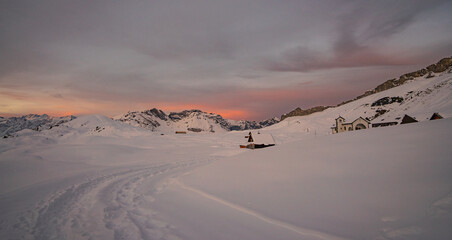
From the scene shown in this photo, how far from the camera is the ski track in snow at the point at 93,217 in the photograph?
7.18 metres

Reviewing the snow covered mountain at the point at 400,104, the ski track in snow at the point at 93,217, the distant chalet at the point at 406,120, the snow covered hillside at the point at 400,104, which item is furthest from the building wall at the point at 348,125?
the ski track in snow at the point at 93,217

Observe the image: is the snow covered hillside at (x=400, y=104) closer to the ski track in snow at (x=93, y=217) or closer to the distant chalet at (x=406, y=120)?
the distant chalet at (x=406, y=120)

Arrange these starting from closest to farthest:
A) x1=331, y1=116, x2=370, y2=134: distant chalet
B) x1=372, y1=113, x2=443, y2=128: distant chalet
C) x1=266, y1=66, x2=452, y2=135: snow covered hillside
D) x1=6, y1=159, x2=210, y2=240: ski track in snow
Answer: x1=6, y1=159, x2=210, y2=240: ski track in snow < x1=372, y1=113, x2=443, y2=128: distant chalet < x1=331, y1=116, x2=370, y2=134: distant chalet < x1=266, y1=66, x2=452, y2=135: snow covered hillside

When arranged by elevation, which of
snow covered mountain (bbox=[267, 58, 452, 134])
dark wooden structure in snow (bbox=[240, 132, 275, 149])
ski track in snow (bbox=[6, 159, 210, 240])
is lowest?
ski track in snow (bbox=[6, 159, 210, 240])

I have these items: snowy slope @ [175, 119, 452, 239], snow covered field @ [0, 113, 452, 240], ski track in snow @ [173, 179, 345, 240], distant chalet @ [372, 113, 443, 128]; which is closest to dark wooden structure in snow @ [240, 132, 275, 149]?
distant chalet @ [372, 113, 443, 128]

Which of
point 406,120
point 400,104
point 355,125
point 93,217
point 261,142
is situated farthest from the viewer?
point 400,104

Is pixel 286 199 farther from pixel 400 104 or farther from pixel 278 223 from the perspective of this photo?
pixel 400 104

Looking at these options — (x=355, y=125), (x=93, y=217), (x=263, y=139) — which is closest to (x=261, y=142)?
(x=263, y=139)

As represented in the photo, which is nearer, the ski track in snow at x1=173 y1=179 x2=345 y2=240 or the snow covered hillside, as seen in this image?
the ski track in snow at x1=173 y1=179 x2=345 y2=240

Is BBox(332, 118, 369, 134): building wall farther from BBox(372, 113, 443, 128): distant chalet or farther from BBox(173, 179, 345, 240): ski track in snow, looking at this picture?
BBox(173, 179, 345, 240): ski track in snow

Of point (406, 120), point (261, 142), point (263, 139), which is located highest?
point (406, 120)

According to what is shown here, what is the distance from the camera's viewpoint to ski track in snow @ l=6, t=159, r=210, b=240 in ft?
23.6

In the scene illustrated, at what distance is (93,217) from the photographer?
871 cm

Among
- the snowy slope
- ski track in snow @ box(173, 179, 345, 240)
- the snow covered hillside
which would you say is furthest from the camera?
the snow covered hillside
